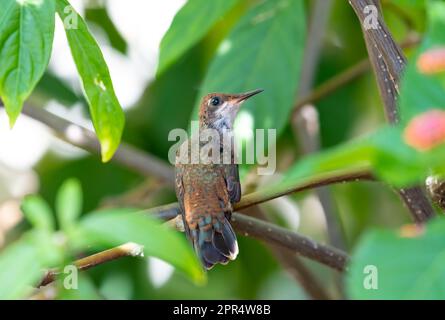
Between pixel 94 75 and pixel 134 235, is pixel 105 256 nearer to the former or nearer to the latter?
pixel 94 75

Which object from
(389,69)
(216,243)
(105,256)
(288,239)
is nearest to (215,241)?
(216,243)

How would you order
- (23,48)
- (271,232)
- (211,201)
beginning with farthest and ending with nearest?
(211,201)
(271,232)
(23,48)

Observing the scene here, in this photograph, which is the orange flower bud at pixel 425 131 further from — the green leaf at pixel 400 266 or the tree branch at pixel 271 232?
the tree branch at pixel 271 232

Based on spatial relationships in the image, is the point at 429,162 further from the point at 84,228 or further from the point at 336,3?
the point at 336,3

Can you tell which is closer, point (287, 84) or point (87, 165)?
point (287, 84)

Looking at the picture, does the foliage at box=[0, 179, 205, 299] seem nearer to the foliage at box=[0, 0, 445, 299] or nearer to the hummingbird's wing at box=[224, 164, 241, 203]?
the foliage at box=[0, 0, 445, 299]

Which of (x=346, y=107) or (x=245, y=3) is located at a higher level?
(x=245, y=3)

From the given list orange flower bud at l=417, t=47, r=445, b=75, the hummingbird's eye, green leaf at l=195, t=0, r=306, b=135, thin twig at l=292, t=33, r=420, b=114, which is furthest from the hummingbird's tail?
orange flower bud at l=417, t=47, r=445, b=75

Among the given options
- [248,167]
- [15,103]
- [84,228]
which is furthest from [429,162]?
[248,167]
